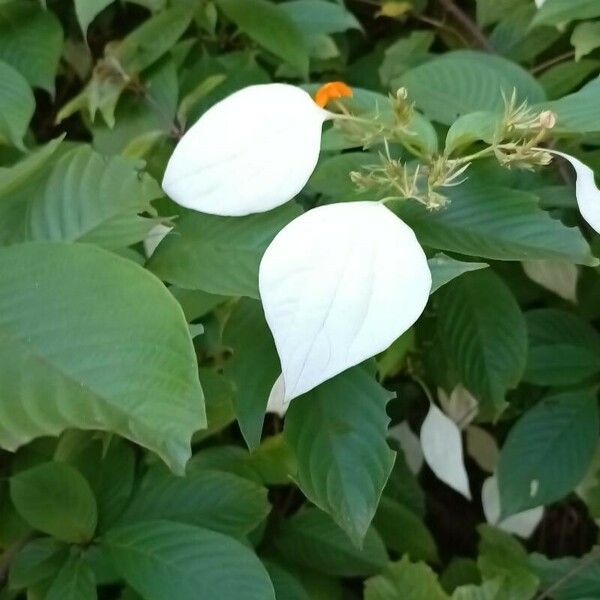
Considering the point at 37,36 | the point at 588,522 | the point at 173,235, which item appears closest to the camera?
the point at 173,235

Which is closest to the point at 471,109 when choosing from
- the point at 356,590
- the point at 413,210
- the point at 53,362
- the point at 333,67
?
the point at 413,210

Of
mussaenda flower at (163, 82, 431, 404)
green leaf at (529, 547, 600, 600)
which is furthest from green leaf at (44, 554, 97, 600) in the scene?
green leaf at (529, 547, 600, 600)

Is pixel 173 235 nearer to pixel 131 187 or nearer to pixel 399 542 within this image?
pixel 131 187

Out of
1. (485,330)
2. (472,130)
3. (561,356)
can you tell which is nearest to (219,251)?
(472,130)

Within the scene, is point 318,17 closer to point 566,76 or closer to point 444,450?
point 566,76

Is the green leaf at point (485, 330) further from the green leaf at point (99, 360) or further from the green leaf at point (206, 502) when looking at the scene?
the green leaf at point (99, 360)
